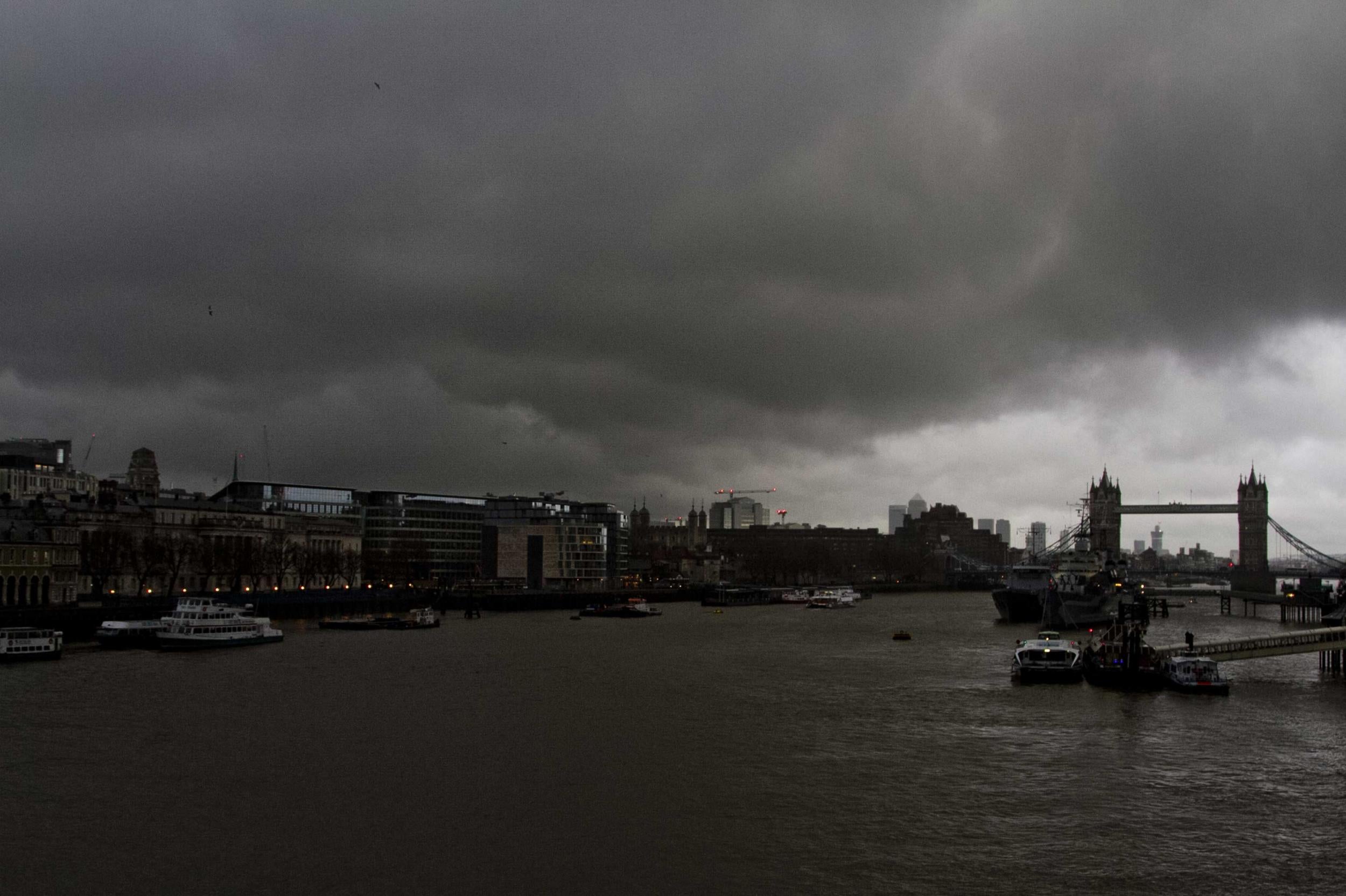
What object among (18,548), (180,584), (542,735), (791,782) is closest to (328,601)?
(180,584)

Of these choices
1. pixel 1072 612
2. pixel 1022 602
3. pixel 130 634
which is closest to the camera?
pixel 130 634

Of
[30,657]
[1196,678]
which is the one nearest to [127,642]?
[30,657]

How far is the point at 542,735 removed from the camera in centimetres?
4766

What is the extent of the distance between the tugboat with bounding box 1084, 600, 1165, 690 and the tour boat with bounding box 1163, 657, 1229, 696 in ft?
3.59

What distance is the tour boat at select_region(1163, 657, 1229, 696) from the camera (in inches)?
2427

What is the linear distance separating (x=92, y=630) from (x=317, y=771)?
67288mm

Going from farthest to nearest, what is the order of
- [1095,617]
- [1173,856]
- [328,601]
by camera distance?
[328,601], [1095,617], [1173,856]

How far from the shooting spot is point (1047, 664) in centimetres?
6844

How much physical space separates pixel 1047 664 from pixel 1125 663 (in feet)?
14.1

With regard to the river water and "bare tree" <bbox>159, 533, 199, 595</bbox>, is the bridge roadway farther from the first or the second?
"bare tree" <bbox>159, 533, 199, 595</bbox>

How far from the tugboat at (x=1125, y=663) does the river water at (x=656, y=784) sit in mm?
2410

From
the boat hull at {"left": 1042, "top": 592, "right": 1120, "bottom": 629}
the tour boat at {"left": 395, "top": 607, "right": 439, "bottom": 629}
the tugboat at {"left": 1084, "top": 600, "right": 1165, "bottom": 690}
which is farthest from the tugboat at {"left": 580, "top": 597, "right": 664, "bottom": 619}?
the tugboat at {"left": 1084, "top": 600, "right": 1165, "bottom": 690}

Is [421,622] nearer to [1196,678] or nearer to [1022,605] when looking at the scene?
[1022,605]

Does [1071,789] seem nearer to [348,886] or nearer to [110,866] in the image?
[348,886]
